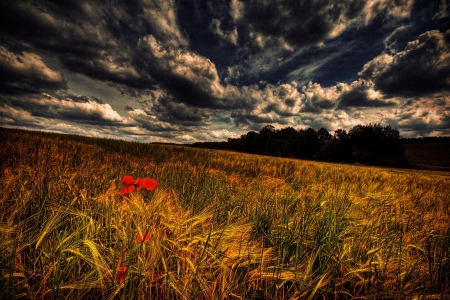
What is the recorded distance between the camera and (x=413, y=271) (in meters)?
1.09

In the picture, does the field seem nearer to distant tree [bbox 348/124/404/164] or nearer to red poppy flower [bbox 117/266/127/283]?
red poppy flower [bbox 117/266/127/283]

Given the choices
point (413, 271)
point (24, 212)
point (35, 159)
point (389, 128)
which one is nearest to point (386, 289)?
point (413, 271)

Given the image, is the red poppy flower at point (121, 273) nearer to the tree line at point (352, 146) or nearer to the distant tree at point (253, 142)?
the tree line at point (352, 146)

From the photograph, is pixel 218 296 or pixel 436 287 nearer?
pixel 218 296

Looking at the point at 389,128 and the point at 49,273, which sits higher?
the point at 389,128

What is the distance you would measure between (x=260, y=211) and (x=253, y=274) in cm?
82

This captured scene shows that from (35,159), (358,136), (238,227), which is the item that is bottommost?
(238,227)

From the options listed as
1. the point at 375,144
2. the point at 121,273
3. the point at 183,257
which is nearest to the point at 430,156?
the point at 375,144

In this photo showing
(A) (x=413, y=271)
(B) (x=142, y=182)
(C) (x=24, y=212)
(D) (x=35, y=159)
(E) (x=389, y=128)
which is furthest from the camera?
(E) (x=389, y=128)

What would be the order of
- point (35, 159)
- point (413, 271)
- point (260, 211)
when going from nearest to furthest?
point (413, 271) < point (260, 211) < point (35, 159)

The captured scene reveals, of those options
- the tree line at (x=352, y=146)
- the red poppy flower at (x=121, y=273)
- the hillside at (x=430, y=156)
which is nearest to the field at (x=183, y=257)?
the red poppy flower at (x=121, y=273)

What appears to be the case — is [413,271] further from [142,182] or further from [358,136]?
[358,136]

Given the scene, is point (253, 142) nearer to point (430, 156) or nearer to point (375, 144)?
point (375, 144)

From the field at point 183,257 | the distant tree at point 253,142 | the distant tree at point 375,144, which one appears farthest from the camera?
the distant tree at point 253,142
